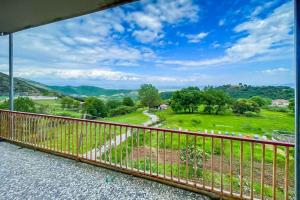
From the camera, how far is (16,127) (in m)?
4.17

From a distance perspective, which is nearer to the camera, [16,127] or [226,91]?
[226,91]

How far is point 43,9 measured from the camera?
9.30ft

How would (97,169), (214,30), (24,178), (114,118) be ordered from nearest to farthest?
1. (24,178)
2. (97,169)
3. (114,118)
4. (214,30)

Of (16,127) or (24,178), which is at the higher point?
(16,127)

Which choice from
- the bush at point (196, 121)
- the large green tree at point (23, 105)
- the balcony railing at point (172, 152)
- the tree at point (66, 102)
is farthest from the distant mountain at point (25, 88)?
the bush at point (196, 121)

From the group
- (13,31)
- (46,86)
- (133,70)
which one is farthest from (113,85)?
(13,31)

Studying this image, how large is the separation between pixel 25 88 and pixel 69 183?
3.20 metres

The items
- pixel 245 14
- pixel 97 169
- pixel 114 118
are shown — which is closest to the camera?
pixel 97 169

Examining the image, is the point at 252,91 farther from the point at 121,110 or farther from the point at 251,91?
the point at 121,110

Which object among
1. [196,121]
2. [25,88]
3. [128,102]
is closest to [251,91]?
[196,121]

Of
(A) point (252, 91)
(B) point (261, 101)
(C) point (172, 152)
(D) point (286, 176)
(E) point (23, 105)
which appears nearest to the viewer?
(D) point (286, 176)

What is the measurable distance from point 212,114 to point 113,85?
2.35 meters

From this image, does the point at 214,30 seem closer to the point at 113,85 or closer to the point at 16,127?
the point at 113,85

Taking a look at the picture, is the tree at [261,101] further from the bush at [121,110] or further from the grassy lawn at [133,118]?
the bush at [121,110]
